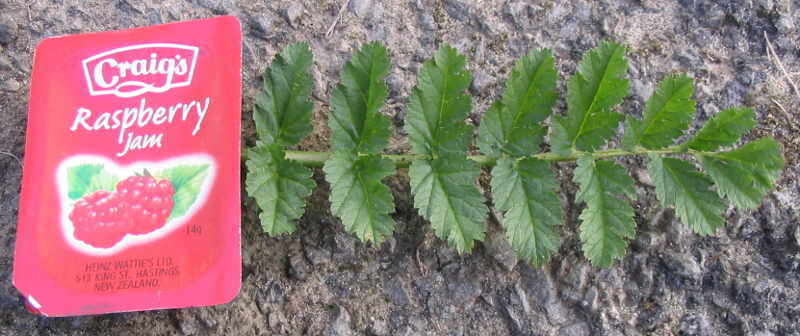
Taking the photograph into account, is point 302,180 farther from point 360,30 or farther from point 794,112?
point 794,112

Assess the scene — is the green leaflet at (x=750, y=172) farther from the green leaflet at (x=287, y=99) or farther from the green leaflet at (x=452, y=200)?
the green leaflet at (x=287, y=99)

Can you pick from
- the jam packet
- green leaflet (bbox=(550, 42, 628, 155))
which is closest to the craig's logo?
the jam packet

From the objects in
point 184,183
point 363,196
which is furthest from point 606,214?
point 184,183

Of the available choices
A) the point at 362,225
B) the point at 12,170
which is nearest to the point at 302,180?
the point at 362,225

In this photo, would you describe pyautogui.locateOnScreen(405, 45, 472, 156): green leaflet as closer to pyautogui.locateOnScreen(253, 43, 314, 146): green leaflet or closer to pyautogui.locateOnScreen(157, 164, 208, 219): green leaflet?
pyautogui.locateOnScreen(253, 43, 314, 146): green leaflet

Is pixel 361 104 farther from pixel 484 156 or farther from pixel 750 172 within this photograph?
pixel 750 172

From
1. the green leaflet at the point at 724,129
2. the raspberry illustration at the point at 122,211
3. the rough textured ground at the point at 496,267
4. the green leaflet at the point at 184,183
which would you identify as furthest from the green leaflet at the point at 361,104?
the green leaflet at the point at 724,129

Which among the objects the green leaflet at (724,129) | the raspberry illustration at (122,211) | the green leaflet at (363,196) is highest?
the green leaflet at (724,129)
